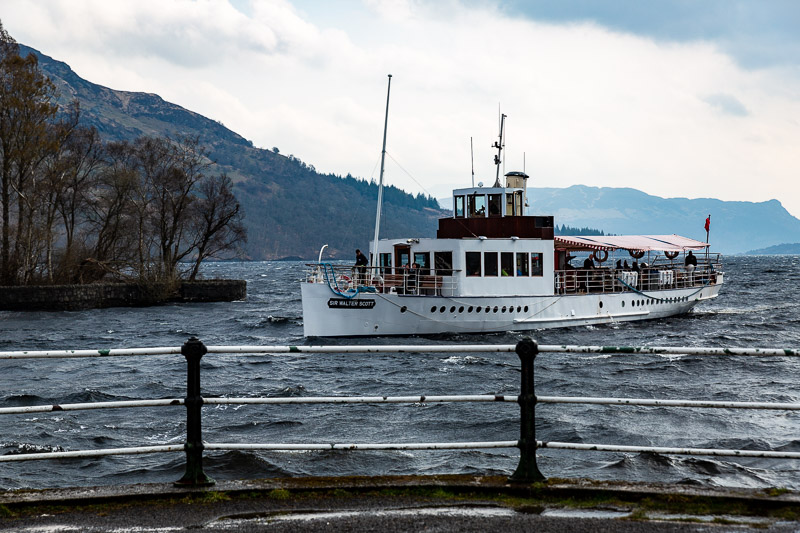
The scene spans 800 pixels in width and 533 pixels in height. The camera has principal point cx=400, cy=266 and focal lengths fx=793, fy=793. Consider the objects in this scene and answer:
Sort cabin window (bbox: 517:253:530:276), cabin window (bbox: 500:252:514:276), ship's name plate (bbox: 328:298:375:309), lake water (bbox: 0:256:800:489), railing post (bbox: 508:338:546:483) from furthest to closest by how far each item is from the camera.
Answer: cabin window (bbox: 517:253:530:276) → cabin window (bbox: 500:252:514:276) → ship's name plate (bbox: 328:298:375:309) → lake water (bbox: 0:256:800:489) → railing post (bbox: 508:338:546:483)

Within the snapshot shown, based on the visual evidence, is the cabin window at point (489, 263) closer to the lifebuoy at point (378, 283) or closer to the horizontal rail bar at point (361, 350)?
the lifebuoy at point (378, 283)

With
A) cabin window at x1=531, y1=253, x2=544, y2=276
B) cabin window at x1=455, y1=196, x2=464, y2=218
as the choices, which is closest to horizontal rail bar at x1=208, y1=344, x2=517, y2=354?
cabin window at x1=531, y1=253, x2=544, y2=276

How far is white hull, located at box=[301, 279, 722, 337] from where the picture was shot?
2872 centimetres

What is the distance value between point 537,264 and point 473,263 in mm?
2942

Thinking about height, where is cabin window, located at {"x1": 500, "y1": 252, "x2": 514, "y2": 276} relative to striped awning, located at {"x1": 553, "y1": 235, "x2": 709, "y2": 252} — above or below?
below

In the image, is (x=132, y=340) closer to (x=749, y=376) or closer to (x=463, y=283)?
(x=463, y=283)

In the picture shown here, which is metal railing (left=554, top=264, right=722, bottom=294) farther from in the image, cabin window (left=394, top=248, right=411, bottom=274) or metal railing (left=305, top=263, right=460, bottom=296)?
cabin window (left=394, top=248, right=411, bottom=274)

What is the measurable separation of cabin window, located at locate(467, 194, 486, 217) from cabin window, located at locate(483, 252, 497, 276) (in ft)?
9.56

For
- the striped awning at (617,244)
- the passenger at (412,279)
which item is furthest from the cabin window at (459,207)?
the striped awning at (617,244)

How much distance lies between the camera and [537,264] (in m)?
31.1

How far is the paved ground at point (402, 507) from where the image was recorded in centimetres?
488

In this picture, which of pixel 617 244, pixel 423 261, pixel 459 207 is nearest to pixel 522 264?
pixel 423 261

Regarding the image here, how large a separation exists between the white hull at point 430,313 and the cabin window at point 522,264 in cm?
95

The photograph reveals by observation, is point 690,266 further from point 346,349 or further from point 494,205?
point 346,349
